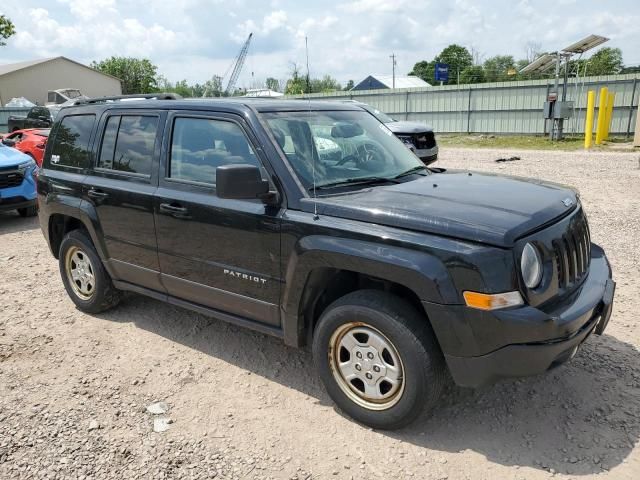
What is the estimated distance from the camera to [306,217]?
10.5 ft

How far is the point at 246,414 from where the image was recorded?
11.2 ft

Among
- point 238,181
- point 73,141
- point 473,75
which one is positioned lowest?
point 238,181

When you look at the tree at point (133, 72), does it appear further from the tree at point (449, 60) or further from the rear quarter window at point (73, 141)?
the rear quarter window at point (73, 141)

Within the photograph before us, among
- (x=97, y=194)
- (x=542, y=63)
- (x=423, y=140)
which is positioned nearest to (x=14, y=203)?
(x=97, y=194)

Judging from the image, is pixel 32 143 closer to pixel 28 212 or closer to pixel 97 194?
pixel 28 212

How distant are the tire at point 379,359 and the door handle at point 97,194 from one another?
228 cm

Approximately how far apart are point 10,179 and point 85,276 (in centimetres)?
513

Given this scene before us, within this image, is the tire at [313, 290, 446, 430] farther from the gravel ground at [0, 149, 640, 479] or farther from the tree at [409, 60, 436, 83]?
the tree at [409, 60, 436, 83]

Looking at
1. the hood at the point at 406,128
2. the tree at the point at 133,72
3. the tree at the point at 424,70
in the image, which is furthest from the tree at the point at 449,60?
the hood at the point at 406,128

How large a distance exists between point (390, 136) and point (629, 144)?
1835 centimetres

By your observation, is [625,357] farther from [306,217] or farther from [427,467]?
[306,217]

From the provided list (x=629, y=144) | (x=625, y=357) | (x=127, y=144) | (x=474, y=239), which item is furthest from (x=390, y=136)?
(x=629, y=144)

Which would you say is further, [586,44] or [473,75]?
[473,75]

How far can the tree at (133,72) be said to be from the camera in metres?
62.8
